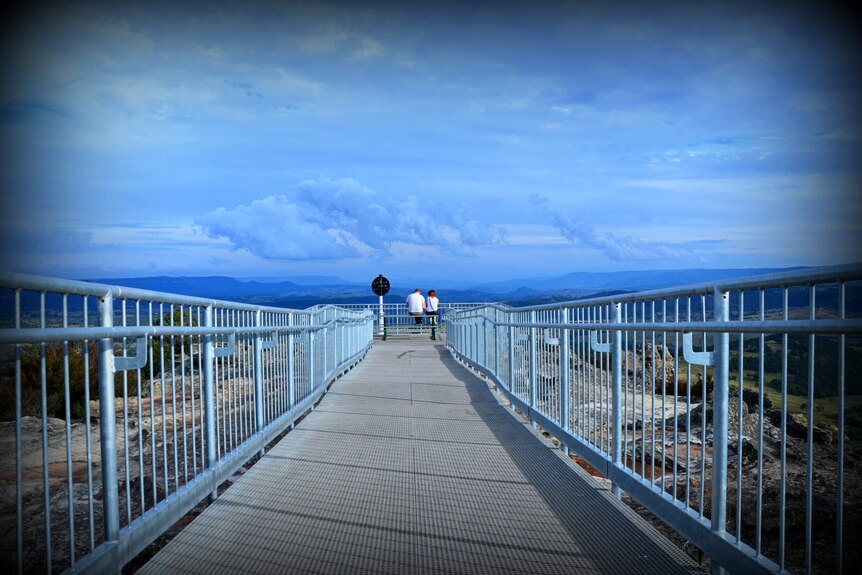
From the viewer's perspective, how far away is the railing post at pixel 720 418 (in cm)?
411

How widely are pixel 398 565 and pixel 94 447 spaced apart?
5.51 metres

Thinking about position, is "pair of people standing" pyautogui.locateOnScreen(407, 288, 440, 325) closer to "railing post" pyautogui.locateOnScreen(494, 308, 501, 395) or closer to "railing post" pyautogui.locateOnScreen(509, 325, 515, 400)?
"railing post" pyautogui.locateOnScreen(494, 308, 501, 395)

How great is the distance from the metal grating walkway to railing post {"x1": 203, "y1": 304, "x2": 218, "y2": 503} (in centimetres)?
30

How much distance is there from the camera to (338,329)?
15.1 m

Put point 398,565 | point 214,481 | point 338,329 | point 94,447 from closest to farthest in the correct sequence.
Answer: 1. point 398,565
2. point 214,481
3. point 94,447
4. point 338,329

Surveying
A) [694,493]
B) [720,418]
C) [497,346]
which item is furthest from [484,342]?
[720,418]

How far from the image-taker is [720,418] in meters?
4.20

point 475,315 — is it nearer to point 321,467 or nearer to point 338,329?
point 338,329

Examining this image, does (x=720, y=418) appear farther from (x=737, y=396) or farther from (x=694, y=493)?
(x=694, y=493)

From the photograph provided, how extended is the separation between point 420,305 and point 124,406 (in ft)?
102

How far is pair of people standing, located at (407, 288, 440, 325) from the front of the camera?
35.0 metres

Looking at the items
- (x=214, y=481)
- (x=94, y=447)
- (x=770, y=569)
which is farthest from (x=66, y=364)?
(x=94, y=447)

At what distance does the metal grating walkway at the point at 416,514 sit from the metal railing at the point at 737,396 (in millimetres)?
337

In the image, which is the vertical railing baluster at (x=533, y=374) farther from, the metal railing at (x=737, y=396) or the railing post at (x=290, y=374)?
the railing post at (x=290, y=374)
